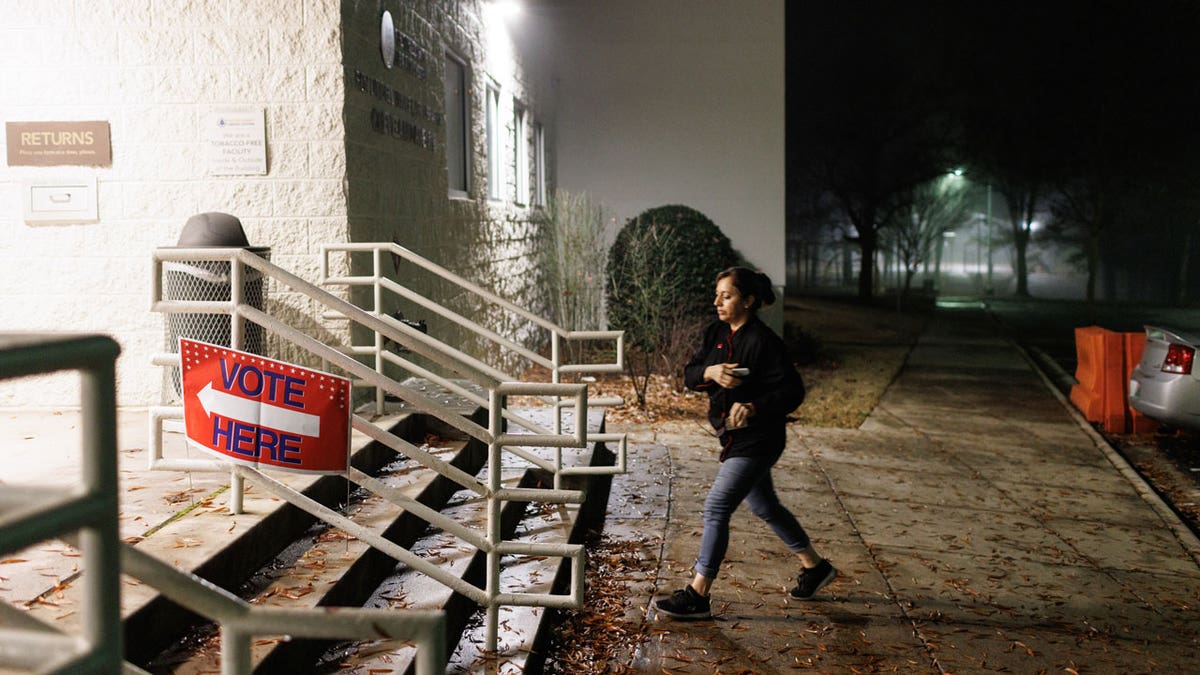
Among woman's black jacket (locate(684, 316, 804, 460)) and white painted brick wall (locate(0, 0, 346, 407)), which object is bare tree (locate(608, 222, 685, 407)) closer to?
white painted brick wall (locate(0, 0, 346, 407))

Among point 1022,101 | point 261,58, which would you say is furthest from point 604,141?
point 1022,101

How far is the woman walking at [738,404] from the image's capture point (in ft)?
17.5

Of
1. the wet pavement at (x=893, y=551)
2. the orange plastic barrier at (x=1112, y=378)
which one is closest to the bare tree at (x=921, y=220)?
the orange plastic barrier at (x=1112, y=378)

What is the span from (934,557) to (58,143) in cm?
641

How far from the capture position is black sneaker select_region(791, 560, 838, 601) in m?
5.78

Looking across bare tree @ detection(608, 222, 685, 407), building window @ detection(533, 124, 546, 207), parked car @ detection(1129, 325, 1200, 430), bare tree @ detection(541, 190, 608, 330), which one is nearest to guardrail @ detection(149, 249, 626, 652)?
parked car @ detection(1129, 325, 1200, 430)

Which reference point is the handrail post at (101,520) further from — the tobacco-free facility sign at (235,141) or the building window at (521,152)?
the building window at (521,152)

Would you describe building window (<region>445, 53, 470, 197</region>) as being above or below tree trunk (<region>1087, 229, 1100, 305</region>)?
above

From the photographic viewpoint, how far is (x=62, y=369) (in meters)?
1.66

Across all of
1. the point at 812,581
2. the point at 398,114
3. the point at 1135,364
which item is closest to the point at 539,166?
the point at 398,114

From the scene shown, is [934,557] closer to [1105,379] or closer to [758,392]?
[758,392]

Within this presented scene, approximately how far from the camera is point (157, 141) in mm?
7516

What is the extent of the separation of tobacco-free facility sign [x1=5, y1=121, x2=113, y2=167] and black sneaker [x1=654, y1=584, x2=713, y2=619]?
4.97 metres

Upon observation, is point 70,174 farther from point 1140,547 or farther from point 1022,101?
point 1022,101
